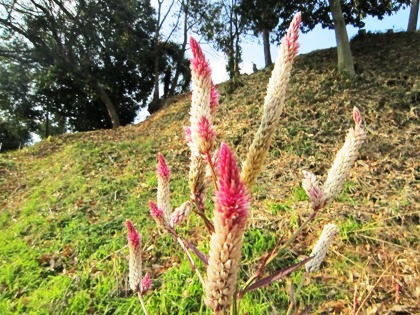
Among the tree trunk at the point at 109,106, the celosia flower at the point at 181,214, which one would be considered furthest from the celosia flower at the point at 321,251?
the tree trunk at the point at 109,106

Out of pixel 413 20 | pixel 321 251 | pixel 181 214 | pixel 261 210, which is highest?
pixel 413 20

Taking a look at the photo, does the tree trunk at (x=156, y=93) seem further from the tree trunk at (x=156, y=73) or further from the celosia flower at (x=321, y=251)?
the celosia flower at (x=321, y=251)

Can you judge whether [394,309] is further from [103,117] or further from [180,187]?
[103,117]

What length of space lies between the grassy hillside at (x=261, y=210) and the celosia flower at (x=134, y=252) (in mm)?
579

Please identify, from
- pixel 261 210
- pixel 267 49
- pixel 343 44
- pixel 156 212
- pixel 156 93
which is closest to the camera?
pixel 156 212

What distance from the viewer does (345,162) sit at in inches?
35.5

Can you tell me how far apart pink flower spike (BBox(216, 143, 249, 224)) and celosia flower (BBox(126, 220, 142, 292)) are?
0.60m

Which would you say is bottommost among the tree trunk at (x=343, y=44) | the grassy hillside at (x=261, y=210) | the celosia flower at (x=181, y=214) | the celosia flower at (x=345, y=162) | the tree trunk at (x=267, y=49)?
the grassy hillside at (x=261, y=210)

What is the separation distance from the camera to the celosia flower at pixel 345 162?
879mm

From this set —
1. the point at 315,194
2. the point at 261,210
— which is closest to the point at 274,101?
the point at 315,194

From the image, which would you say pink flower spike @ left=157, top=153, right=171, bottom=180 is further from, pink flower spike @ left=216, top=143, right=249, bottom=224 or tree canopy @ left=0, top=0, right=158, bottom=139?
tree canopy @ left=0, top=0, right=158, bottom=139

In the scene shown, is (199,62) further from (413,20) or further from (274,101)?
(413,20)

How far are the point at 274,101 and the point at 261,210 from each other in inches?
121

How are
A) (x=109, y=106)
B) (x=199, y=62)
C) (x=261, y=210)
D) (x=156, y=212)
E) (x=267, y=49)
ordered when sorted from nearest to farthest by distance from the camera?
(x=199, y=62) < (x=156, y=212) < (x=261, y=210) < (x=267, y=49) < (x=109, y=106)
